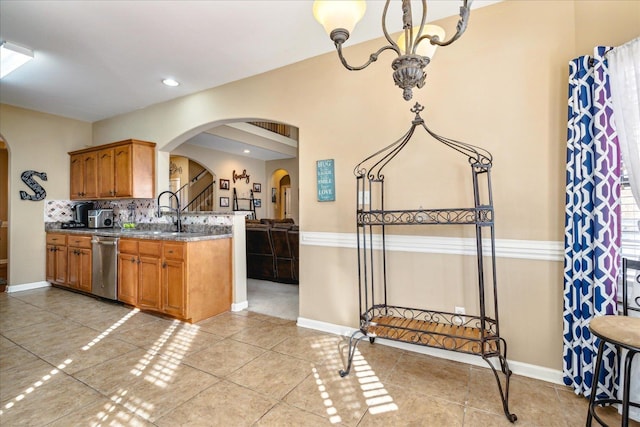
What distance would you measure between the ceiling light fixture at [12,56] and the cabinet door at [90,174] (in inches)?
67.8

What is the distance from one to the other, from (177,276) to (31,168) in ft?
11.2

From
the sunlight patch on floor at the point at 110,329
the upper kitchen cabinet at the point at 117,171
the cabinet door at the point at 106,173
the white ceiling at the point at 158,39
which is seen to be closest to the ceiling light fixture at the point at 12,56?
the white ceiling at the point at 158,39

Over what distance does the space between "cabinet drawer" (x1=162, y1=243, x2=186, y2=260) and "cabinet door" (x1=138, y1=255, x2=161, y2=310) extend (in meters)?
0.17

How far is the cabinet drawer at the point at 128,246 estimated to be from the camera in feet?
11.9

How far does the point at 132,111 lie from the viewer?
4.68m

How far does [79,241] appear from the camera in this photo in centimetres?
432

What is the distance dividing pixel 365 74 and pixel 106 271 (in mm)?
3873

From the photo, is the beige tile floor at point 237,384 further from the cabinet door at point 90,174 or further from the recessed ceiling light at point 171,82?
the recessed ceiling light at point 171,82

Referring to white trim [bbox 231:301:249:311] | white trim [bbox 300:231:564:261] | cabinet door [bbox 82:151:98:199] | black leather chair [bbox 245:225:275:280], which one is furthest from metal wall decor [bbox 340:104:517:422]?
cabinet door [bbox 82:151:98:199]

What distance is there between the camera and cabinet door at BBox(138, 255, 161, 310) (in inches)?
134

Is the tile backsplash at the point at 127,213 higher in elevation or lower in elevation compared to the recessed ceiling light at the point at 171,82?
lower

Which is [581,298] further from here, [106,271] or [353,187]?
[106,271]

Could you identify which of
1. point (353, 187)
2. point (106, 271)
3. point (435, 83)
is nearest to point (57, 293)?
point (106, 271)

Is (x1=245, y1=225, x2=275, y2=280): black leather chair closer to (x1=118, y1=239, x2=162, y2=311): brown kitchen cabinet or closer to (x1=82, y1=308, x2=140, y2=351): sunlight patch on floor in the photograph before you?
(x1=118, y1=239, x2=162, y2=311): brown kitchen cabinet
